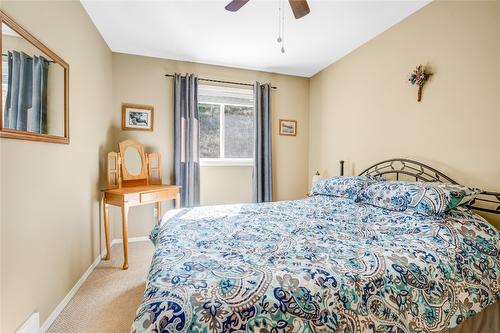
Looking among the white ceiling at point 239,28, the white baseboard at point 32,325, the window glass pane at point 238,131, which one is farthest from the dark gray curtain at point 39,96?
the window glass pane at point 238,131

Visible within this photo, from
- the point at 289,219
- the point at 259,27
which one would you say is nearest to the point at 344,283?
the point at 289,219

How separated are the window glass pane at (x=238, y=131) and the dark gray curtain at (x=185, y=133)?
1.84 feet

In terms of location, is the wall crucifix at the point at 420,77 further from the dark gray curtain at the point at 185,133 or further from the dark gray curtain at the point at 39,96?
the dark gray curtain at the point at 39,96

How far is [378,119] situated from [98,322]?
324 cm

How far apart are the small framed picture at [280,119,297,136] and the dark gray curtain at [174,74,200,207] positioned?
1.41m

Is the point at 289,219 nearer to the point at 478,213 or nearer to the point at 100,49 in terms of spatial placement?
the point at 478,213

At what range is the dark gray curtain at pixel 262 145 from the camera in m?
3.72

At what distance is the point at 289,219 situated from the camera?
1987 mm

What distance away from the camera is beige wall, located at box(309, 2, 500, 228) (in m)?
1.78

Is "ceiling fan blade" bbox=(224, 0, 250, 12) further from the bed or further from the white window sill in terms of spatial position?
the white window sill

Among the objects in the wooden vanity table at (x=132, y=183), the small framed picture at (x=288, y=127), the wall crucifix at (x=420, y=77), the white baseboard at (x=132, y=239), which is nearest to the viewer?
the wall crucifix at (x=420, y=77)

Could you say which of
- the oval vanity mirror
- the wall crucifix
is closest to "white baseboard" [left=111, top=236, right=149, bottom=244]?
the oval vanity mirror

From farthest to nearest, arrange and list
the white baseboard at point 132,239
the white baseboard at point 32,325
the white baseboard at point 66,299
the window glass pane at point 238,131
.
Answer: the window glass pane at point 238,131, the white baseboard at point 132,239, the white baseboard at point 66,299, the white baseboard at point 32,325

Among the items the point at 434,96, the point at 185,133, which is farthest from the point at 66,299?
the point at 434,96
